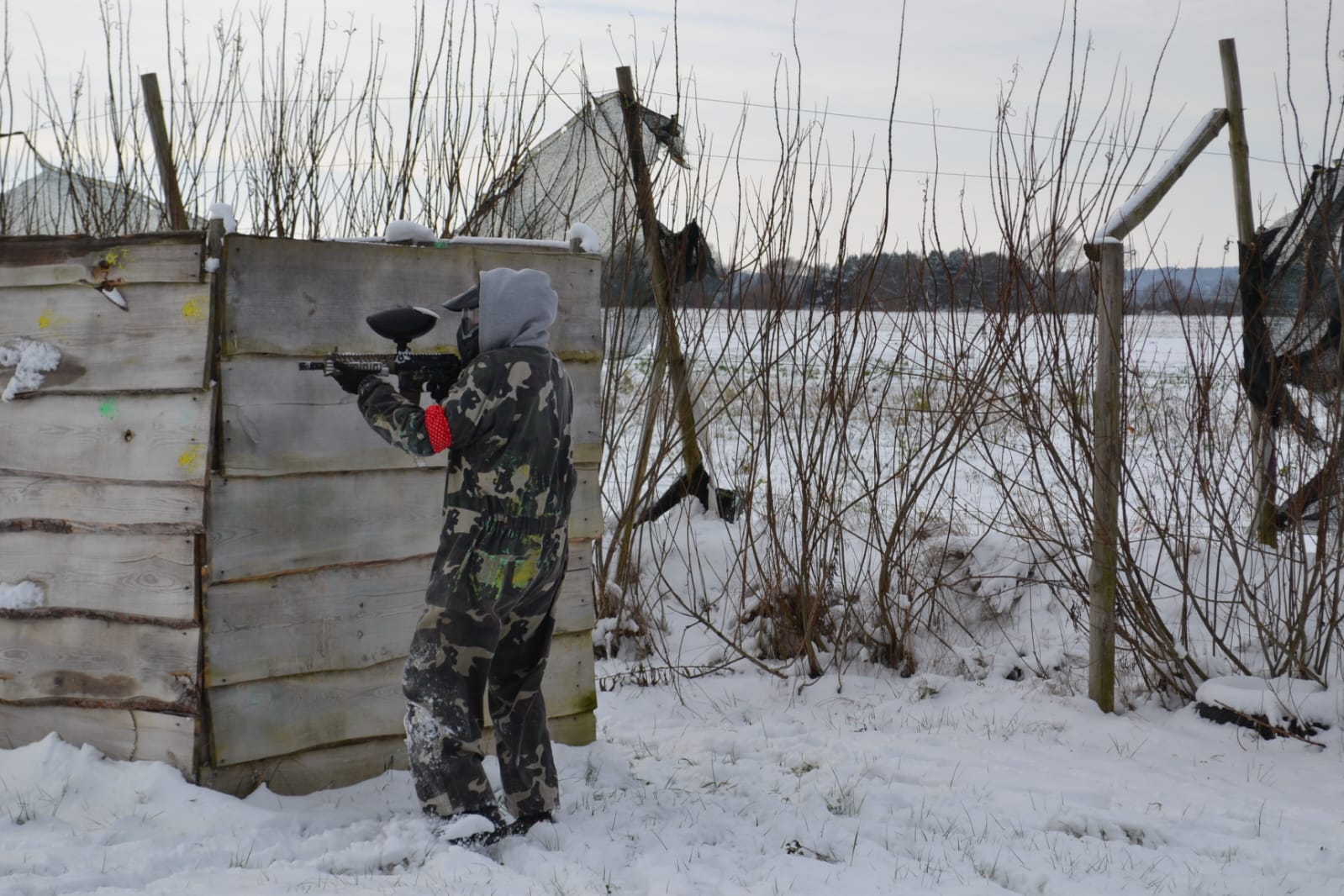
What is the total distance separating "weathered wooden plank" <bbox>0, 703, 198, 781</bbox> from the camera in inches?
133

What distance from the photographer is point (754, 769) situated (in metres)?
4.30

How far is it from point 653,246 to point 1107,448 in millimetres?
2451

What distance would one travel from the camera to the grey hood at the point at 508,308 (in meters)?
3.29

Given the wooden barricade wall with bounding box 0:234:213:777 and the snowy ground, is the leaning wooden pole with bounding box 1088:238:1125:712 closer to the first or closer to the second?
the snowy ground

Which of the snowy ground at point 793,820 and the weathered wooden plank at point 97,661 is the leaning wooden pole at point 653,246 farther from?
the weathered wooden plank at point 97,661

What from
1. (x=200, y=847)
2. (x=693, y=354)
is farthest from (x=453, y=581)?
(x=693, y=354)

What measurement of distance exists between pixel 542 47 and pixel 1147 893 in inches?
183

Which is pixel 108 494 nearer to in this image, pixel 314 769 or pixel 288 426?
pixel 288 426

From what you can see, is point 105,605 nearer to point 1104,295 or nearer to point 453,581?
point 453,581

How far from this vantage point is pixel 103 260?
11.3ft

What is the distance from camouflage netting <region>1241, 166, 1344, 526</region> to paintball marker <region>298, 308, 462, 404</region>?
3.47 meters

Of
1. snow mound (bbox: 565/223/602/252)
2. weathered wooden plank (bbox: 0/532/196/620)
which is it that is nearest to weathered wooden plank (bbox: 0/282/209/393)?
weathered wooden plank (bbox: 0/532/196/620)

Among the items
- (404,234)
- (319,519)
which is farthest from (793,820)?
(404,234)

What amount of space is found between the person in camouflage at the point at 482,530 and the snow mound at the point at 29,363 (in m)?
1.11
